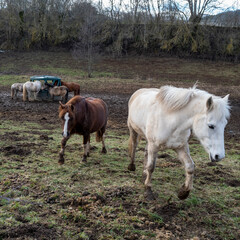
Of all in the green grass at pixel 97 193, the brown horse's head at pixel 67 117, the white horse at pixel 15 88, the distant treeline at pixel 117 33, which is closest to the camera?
the green grass at pixel 97 193

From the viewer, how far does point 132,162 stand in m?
5.52

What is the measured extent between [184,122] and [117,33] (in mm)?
36523

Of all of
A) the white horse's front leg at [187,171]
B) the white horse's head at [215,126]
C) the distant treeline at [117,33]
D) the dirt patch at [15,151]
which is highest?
the distant treeline at [117,33]

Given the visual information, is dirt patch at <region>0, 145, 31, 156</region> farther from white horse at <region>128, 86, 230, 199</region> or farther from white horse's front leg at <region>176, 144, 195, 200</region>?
white horse's front leg at <region>176, 144, 195, 200</region>

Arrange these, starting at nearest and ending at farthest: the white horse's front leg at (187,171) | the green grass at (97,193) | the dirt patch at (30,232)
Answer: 1. the dirt patch at (30,232)
2. the green grass at (97,193)
3. the white horse's front leg at (187,171)

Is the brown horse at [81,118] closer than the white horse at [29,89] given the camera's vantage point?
Yes

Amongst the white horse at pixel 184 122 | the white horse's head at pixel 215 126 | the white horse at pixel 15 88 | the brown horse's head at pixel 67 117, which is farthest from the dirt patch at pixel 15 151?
the white horse at pixel 15 88

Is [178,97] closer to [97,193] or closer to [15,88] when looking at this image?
[97,193]

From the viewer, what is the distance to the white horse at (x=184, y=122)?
3473 millimetres

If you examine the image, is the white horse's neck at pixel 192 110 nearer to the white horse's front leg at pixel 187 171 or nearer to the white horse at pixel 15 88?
the white horse's front leg at pixel 187 171

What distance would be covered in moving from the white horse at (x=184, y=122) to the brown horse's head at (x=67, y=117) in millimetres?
1482

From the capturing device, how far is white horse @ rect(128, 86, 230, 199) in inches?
137

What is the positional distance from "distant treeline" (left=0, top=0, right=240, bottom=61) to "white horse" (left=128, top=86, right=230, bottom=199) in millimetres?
30543

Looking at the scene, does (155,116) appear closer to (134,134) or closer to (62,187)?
(134,134)
